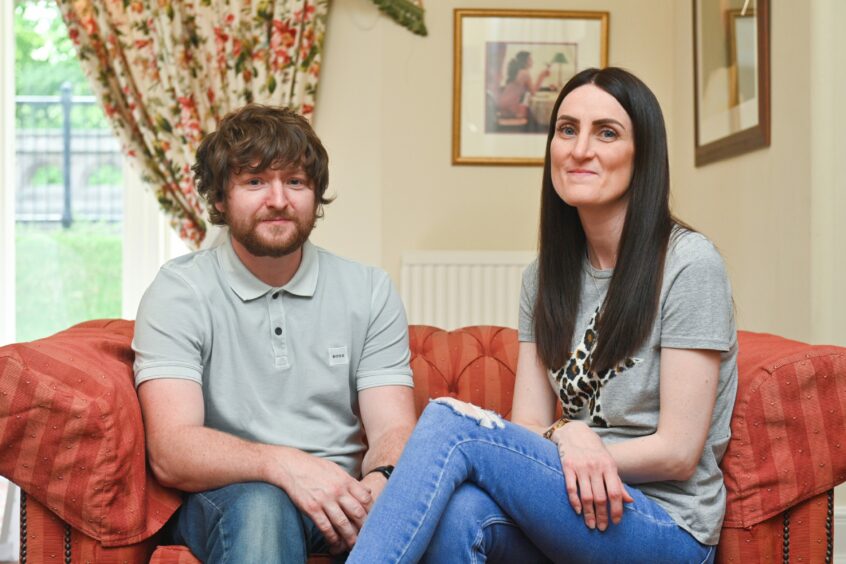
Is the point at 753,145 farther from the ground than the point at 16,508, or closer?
farther from the ground

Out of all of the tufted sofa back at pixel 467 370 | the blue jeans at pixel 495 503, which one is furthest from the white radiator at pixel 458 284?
the blue jeans at pixel 495 503

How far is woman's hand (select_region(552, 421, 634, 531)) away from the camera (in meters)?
1.60

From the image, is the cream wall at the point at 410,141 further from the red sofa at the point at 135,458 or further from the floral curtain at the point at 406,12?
the red sofa at the point at 135,458

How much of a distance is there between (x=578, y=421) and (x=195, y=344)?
725mm

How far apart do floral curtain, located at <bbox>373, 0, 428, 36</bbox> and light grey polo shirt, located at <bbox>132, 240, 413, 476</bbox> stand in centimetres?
222

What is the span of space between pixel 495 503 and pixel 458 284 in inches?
93.9

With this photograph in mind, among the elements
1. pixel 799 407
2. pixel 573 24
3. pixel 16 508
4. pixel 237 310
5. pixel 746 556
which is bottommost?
pixel 16 508

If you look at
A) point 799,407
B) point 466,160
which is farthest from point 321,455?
point 466,160

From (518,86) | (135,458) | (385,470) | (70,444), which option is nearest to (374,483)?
(385,470)

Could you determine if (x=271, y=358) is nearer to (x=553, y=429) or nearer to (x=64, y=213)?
(x=553, y=429)

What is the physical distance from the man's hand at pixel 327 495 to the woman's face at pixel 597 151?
24.9 inches

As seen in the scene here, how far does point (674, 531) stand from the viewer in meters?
1.66

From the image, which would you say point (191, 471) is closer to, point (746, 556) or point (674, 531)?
point (674, 531)

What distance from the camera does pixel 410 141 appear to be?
4129mm
